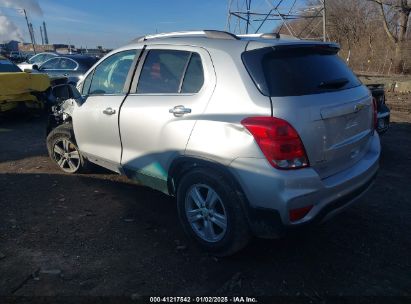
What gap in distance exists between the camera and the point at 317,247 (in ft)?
11.0

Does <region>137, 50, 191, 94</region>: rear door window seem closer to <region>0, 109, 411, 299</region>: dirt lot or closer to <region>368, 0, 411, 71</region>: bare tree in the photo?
<region>0, 109, 411, 299</region>: dirt lot

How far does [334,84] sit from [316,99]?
397mm

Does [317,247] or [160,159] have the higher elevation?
[160,159]

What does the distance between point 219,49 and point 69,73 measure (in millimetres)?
9357

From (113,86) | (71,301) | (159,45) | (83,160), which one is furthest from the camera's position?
(83,160)

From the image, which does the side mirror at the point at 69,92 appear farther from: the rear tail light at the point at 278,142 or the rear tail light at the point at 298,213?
the rear tail light at the point at 298,213

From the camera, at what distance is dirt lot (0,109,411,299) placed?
283cm

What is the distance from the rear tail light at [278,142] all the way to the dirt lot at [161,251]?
59 centimetres

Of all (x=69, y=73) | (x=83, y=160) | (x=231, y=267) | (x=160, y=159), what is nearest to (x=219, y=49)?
(x=160, y=159)

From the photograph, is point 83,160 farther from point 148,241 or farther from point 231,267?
point 231,267

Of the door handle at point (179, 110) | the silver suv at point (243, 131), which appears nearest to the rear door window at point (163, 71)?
the silver suv at point (243, 131)

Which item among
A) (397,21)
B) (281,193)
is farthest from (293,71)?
(397,21)

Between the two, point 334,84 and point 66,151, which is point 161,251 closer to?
point 334,84

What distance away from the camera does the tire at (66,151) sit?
5099mm
